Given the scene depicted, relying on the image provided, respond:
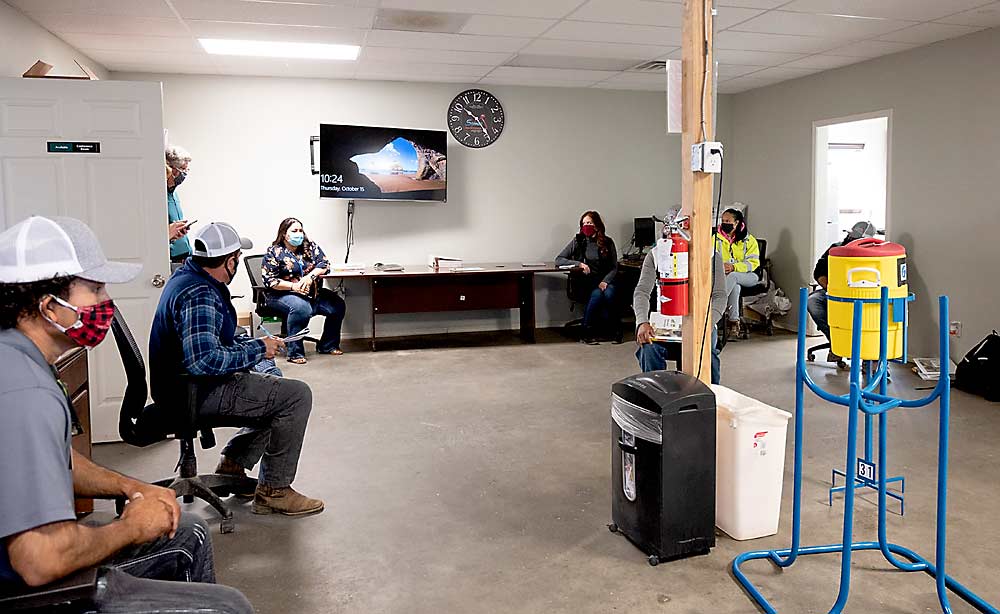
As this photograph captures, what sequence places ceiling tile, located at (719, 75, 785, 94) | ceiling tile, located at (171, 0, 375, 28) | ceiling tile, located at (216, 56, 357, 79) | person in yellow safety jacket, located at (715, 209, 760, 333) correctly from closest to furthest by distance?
ceiling tile, located at (171, 0, 375, 28), ceiling tile, located at (216, 56, 357, 79), person in yellow safety jacket, located at (715, 209, 760, 333), ceiling tile, located at (719, 75, 785, 94)

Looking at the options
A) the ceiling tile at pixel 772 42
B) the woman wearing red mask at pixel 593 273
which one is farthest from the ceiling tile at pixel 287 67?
the ceiling tile at pixel 772 42

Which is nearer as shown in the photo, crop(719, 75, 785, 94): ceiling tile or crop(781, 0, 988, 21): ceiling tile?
crop(781, 0, 988, 21): ceiling tile

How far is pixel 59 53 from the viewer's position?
573 cm

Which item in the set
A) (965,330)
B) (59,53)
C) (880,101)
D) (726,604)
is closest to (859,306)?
(726,604)

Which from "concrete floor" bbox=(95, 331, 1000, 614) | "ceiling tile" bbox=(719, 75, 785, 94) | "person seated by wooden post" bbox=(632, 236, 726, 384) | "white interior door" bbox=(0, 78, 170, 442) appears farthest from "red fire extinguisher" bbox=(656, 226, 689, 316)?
"ceiling tile" bbox=(719, 75, 785, 94)

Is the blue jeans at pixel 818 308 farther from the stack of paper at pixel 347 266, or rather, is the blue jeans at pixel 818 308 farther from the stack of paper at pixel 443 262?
the stack of paper at pixel 347 266

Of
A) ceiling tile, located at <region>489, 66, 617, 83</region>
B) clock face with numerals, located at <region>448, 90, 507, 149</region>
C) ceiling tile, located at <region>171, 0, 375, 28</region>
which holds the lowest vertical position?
clock face with numerals, located at <region>448, 90, 507, 149</region>

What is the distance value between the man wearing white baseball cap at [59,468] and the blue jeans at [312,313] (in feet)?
15.8

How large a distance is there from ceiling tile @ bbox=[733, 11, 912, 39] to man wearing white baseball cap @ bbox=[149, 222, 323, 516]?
157 inches

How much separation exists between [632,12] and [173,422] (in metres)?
3.82

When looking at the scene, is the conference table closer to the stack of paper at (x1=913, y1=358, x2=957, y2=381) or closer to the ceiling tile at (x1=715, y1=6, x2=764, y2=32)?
the ceiling tile at (x1=715, y1=6, x2=764, y2=32)

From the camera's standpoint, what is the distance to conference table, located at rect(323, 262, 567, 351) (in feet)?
24.1

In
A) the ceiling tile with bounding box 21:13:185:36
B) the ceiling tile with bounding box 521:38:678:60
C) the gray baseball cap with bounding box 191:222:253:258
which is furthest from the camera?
the ceiling tile with bounding box 521:38:678:60

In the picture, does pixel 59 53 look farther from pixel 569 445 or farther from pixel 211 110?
pixel 569 445
